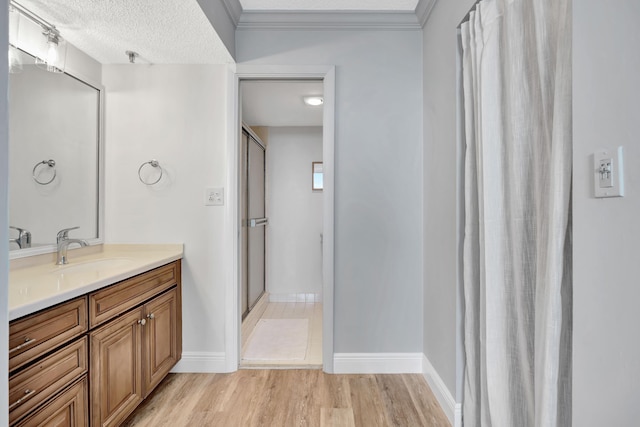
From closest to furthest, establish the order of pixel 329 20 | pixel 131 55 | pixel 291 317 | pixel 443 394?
pixel 443 394 → pixel 131 55 → pixel 329 20 → pixel 291 317

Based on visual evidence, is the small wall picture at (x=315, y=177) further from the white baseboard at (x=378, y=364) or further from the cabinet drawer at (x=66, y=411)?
the cabinet drawer at (x=66, y=411)

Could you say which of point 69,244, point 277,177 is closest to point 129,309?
point 69,244

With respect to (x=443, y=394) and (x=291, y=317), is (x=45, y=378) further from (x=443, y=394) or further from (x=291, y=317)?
(x=291, y=317)

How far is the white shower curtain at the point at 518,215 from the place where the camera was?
3.49ft

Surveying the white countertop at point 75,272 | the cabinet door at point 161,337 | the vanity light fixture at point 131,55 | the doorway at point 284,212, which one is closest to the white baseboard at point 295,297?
the doorway at point 284,212

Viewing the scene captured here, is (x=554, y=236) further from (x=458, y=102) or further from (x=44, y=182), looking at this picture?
(x=44, y=182)

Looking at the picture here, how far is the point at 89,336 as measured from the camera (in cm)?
146

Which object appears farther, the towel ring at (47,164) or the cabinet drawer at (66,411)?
the towel ring at (47,164)

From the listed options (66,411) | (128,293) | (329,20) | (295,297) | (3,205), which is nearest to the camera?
(3,205)

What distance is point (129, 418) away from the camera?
1.91 metres

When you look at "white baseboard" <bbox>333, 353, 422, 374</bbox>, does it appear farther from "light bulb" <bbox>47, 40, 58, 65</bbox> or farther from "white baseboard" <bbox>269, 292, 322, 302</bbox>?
"light bulb" <bbox>47, 40, 58, 65</bbox>

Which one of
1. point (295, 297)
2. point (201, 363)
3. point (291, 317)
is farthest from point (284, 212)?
point (201, 363)

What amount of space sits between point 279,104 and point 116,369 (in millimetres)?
2789

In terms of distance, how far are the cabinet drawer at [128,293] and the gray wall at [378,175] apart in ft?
3.66
